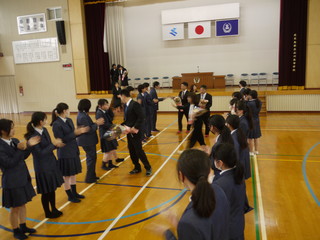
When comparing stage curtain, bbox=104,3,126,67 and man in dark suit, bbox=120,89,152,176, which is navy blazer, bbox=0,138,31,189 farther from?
stage curtain, bbox=104,3,126,67

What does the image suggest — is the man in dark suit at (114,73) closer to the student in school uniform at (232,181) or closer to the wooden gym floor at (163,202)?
the wooden gym floor at (163,202)

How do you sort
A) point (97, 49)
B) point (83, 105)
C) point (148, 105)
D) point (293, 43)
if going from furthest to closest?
point (97, 49) → point (293, 43) → point (148, 105) → point (83, 105)

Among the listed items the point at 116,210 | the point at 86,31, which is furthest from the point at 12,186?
the point at 86,31

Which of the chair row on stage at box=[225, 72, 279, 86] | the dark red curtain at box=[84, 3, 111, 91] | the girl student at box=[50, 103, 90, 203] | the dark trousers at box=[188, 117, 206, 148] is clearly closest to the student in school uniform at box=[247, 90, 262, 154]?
the dark trousers at box=[188, 117, 206, 148]

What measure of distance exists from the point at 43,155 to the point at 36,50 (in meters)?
12.8

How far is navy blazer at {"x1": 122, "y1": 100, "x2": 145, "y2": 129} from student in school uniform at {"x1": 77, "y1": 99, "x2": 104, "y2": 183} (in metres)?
0.66

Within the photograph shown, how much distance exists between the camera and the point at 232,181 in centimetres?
221

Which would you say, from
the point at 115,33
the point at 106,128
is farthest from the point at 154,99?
the point at 115,33

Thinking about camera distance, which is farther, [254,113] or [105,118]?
[254,113]

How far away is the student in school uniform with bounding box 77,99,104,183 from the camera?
5.01 metres

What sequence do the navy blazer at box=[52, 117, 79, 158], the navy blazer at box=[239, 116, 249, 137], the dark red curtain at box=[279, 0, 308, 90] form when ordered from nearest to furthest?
the navy blazer at box=[52, 117, 79, 158] → the navy blazer at box=[239, 116, 249, 137] → the dark red curtain at box=[279, 0, 308, 90]

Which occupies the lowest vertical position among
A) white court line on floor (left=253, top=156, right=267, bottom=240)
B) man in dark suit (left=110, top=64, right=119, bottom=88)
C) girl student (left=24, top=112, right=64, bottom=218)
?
white court line on floor (left=253, top=156, right=267, bottom=240)

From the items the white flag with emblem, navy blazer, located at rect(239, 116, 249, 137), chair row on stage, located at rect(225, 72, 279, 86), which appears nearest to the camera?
navy blazer, located at rect(239, 116, 249, 137)

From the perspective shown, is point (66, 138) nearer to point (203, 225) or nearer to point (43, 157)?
point (43, 157)
